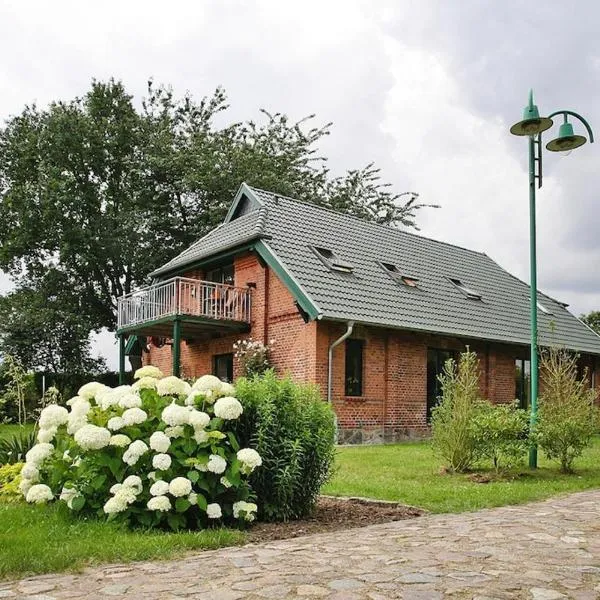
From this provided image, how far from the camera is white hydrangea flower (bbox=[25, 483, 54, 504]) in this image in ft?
24.1

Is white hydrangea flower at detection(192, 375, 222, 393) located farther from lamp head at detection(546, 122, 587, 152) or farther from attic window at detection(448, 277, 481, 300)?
attic window at detection(448, 277, 481, 300)

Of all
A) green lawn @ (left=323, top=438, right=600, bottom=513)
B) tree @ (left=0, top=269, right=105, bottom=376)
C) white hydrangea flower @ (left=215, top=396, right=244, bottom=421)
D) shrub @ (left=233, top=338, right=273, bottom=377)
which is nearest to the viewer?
white hydrangea flower @ (left=215, top=396, right=244, bottom=421)

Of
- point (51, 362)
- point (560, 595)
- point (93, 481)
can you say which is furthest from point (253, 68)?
point (51, 362)

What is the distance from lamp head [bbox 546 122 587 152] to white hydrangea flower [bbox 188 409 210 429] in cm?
751

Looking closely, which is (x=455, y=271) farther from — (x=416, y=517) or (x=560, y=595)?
(x=560, y=595)

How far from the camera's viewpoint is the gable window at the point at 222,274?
22.4 m

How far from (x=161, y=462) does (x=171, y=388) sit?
1.02 m

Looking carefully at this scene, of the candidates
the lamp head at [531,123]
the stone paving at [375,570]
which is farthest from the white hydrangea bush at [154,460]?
the lamp head at [531,123]

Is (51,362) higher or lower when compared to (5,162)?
lower

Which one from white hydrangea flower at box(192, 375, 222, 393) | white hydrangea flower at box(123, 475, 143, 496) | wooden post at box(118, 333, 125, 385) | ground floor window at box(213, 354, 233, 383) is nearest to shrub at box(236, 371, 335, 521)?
white hydrangea flower at box(192, 375, 222, 393)

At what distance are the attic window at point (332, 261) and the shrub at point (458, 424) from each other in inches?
335

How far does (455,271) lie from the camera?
84.9 ft

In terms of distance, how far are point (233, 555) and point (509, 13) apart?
20.6ft

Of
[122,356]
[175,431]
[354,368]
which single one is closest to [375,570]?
[175,431]
